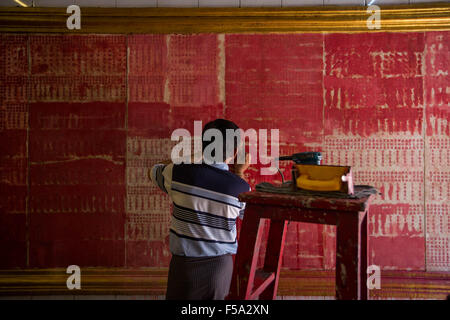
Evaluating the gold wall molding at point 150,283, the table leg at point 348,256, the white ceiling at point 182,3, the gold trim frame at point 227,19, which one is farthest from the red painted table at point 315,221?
the white ceiling at point 182,3

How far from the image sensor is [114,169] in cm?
242

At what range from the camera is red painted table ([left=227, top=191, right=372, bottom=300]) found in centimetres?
104

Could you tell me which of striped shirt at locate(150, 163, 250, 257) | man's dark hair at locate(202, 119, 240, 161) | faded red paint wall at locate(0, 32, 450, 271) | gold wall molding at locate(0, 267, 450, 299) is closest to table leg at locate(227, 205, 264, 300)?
striped shirt at locate(150, 163, 250, 257)

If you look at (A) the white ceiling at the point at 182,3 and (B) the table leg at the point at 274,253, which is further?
(A) the white ceiling at the point at 182,3

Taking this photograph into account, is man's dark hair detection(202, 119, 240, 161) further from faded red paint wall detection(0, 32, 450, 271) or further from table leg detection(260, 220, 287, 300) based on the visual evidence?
faded red paint wall detection(0, 32, 450, 271)

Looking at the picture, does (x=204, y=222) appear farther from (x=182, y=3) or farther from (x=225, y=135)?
(x=182, y=3)

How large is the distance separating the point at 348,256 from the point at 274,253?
1.75 feet

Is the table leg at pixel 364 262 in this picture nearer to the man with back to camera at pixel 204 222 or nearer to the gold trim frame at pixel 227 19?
the man with back to camera at pixel 204 222

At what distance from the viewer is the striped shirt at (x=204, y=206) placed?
4.50 ft

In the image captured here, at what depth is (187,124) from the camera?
7.93ft

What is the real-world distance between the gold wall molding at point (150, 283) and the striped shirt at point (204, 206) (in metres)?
1.18

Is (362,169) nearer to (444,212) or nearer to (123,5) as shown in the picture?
(444,212)

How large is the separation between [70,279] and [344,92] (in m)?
Answer: 2.72

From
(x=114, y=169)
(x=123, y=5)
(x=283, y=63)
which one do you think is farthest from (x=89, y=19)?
(x=283, y=63)
